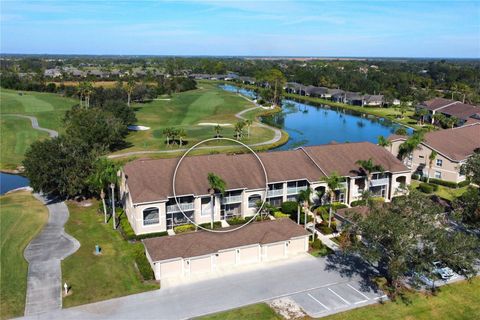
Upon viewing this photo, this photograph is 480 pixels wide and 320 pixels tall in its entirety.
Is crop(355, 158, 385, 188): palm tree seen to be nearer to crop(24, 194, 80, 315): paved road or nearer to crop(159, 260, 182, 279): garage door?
crop(159, 260, 182, 279): garage door

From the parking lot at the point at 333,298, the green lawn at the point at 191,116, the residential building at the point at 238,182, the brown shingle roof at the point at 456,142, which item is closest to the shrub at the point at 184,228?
the residential building at the point at 238,182

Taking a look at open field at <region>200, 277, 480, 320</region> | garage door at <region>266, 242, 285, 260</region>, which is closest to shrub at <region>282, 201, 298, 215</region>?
garage door at <region>266, 242, 285, 260</region>

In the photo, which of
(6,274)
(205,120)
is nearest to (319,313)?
(6,274)

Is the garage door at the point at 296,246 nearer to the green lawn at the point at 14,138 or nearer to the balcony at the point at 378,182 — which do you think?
the balcony at the point at 378,182

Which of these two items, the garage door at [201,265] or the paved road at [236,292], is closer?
the paved road at [236,292]

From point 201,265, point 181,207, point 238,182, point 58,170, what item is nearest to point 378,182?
point 238,182

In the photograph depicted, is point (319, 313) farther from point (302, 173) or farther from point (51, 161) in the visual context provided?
point (51, 161)
